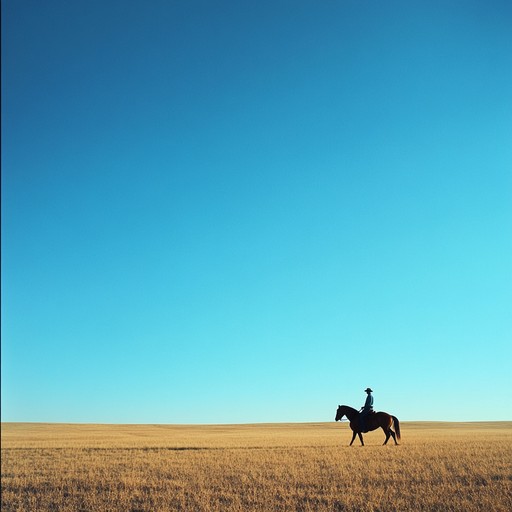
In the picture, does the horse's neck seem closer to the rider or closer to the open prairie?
the rider

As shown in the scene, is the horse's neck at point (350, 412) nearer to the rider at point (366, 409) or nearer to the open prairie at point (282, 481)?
the rider at point (366, 409)

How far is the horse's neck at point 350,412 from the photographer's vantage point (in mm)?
24453

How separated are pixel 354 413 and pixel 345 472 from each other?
9281mm

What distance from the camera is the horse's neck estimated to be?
2445 centimetres

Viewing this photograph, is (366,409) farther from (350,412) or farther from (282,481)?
(282,481)

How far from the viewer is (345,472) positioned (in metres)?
15.5

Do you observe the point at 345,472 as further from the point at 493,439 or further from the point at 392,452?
the point at 493,439

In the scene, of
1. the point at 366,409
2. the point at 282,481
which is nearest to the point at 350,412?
the point at 366,409

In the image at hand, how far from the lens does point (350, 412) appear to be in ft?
80.8

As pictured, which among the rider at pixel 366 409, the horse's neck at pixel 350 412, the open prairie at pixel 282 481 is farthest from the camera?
the horse's neck at pixel 350 412

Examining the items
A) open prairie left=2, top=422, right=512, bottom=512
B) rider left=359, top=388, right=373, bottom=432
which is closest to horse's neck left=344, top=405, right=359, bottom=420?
rider left=359, top=388, right=373, bottom=432

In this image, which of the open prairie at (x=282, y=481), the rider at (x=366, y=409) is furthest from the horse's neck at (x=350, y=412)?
the open prairie at (x=282, y=481)

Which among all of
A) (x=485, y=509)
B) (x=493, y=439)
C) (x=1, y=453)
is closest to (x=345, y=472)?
(x=485, y=509)

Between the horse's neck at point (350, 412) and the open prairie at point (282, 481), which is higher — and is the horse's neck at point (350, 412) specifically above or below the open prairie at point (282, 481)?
above
